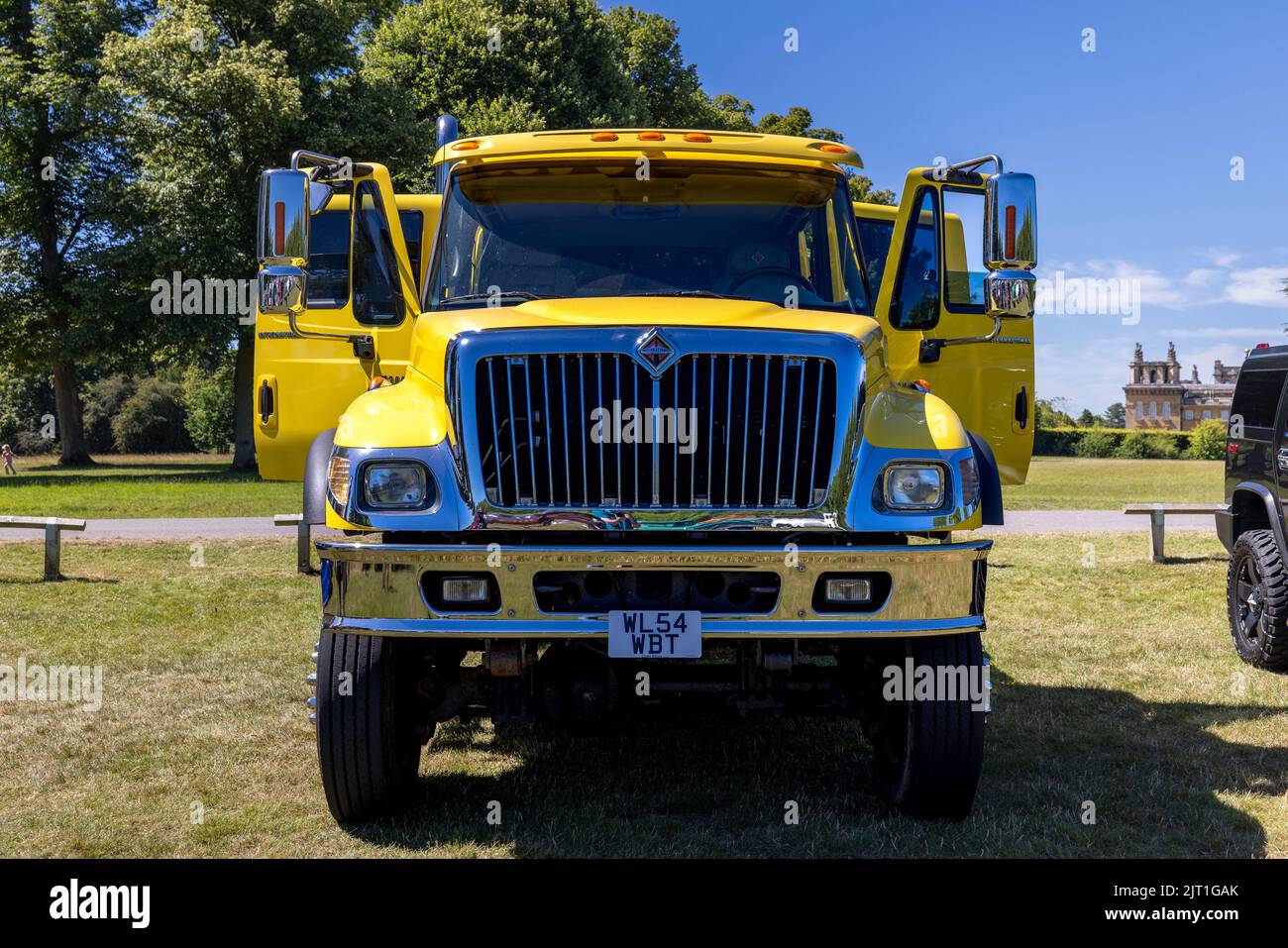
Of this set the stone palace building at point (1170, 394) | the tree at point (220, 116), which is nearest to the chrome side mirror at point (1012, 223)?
the tree at point (220, 116)

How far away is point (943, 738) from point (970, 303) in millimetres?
2566

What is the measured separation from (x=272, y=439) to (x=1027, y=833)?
4276 millimetres

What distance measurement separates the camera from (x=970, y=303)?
6477 millimetres

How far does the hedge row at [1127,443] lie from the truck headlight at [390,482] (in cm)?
5730

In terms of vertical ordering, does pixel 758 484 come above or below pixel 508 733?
above

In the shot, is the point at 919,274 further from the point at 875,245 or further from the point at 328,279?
the point at 328,279

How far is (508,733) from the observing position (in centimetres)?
682

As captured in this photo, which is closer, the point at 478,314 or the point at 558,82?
the point at 478,314

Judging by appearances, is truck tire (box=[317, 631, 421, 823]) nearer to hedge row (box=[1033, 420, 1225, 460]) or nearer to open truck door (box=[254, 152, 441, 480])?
open truck door (box=[254, 152, 441, 480])

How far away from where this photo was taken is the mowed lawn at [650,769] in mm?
4906

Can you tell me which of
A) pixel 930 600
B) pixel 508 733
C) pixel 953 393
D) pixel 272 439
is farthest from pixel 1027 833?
pixel 272 439

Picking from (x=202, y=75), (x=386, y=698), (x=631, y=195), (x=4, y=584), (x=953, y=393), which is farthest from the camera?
(x=202, y=75)

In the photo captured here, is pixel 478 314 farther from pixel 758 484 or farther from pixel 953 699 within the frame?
pixel 953 699

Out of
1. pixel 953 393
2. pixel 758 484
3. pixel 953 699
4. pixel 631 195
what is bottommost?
pixel 953 699
